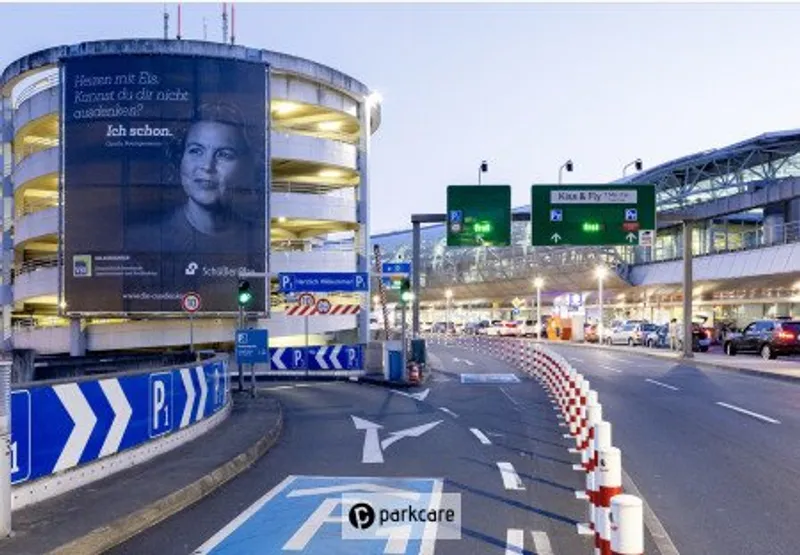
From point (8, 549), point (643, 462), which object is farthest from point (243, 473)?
point (643, 462)

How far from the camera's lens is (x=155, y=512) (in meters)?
8.84

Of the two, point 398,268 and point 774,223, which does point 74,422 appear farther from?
point 774,223

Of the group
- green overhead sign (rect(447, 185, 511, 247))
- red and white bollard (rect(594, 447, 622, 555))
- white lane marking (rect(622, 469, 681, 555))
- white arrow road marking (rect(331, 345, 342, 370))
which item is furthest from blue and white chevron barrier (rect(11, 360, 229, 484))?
green overhead sign (rect(447, 185, 511, 247))

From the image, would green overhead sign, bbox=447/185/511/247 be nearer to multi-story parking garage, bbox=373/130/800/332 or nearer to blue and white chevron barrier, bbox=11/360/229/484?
multi-story parking garage, bbox=373/130/800/332

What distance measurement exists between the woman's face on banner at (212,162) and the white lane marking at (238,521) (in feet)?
97.1

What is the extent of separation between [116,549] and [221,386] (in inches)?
345

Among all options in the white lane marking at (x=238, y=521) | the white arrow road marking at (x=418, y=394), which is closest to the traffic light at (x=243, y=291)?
the white arrow road marking at (x=418, y=394)

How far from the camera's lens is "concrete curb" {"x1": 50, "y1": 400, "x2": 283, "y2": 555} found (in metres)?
7.49

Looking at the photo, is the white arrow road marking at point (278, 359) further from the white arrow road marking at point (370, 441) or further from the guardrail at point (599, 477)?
the white arrow road marking at point (370, 441)

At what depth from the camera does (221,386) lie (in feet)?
53.9

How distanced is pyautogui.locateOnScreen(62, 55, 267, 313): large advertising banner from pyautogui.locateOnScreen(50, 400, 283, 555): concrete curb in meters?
26.9

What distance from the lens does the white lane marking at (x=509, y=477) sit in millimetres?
10508

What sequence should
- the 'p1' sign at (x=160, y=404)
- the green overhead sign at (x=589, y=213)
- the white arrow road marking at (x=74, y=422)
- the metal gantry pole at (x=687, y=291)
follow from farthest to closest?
1. the metal gantry pole at (x=687, y=291)
2. the green overhead sign at (x=589, y=213)
3. the 'p1' sign at (x=160, y=404)
4. the white arrow road marking at (x=74, y=422)

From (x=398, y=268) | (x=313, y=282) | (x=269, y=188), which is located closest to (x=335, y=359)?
(x=313, y=282)
